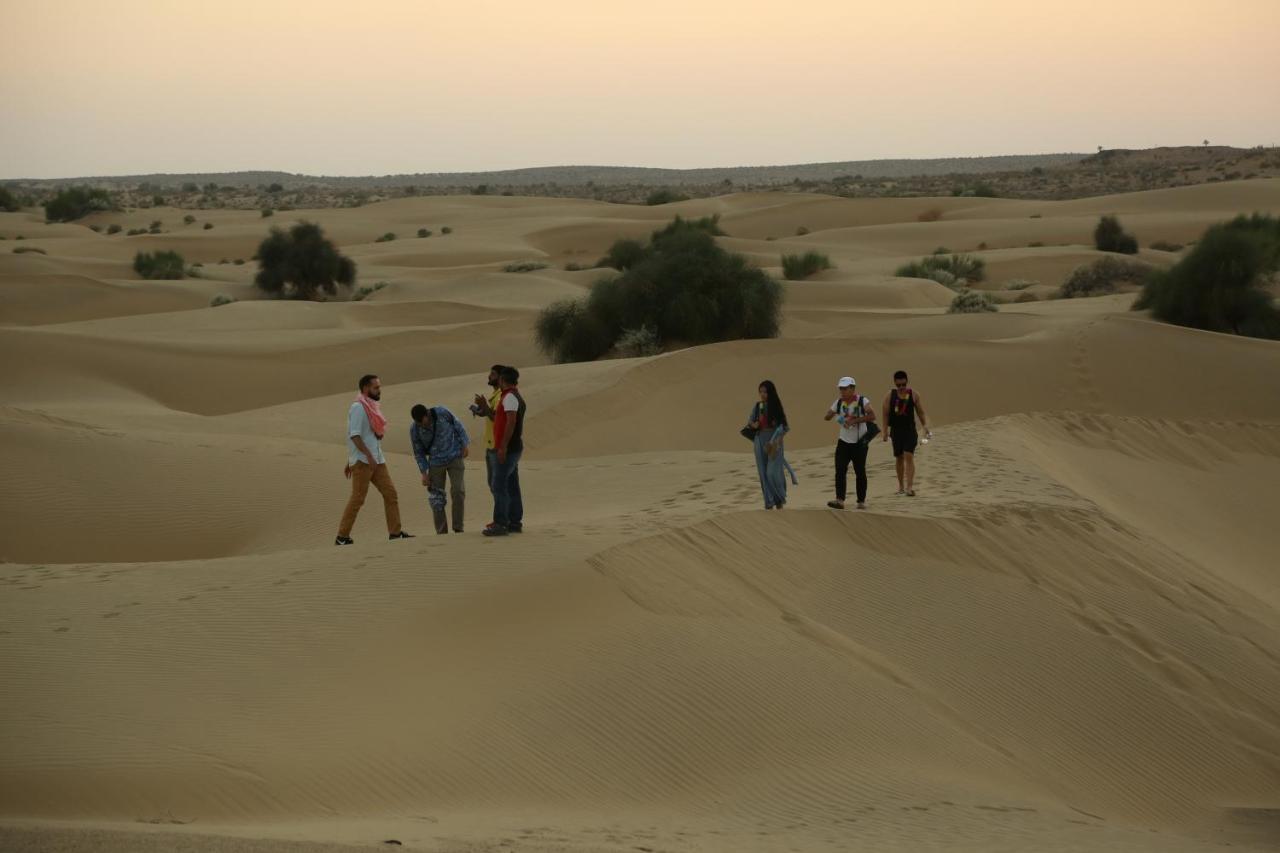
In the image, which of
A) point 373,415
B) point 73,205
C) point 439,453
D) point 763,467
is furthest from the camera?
point 73,205

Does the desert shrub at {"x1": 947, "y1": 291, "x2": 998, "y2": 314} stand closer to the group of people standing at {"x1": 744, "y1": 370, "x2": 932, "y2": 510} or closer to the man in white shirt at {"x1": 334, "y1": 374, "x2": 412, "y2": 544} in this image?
the group of people standing at {"x1": 744, "y1": 370, "x2": 932, "y2": 510}

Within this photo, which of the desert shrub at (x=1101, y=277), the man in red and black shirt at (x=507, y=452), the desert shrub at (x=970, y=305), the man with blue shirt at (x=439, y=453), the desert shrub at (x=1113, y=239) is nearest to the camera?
the man in red and black shirt at (x=507, y=452)

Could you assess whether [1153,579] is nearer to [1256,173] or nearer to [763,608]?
[763,608]

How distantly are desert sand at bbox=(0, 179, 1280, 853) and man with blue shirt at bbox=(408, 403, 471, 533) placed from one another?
993 mm

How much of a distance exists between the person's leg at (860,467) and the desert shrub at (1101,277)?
29278mm

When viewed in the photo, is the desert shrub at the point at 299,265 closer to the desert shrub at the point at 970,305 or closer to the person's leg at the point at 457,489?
the desert shrub at the point at 970,305

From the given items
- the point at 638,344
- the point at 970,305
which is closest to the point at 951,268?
the point at 970,305

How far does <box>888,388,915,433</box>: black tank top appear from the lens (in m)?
13.7

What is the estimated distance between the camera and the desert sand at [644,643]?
7.95 metres

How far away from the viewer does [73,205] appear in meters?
75.4

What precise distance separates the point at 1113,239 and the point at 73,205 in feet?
170

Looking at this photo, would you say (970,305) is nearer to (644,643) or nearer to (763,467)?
(763,467)

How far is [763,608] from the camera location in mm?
10938

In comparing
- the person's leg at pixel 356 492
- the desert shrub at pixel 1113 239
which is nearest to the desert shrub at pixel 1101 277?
the desert shrub at pixel 1113 239
